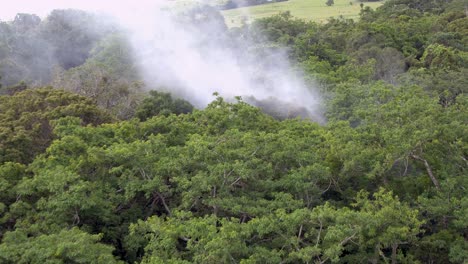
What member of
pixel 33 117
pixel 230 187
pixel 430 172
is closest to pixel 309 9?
pixel 33 117

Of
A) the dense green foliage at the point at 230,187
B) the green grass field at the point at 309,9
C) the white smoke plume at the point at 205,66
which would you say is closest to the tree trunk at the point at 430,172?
the dense green foliage at the point at 230,187

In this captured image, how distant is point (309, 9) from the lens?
82.6 meters

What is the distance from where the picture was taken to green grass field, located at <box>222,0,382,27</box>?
74250 millimetres

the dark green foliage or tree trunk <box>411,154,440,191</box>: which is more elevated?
the dark green foliage

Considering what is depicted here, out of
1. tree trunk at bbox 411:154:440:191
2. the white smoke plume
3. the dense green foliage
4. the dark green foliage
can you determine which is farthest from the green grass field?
tree trunk at bbox 411:154:440:191

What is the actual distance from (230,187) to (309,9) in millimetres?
72349

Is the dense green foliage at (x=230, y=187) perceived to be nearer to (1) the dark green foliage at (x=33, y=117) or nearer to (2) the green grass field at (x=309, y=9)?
(1) the dark green foliage at (x=33, y=117)

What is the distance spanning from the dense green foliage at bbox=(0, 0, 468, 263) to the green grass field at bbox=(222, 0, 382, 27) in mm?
50148

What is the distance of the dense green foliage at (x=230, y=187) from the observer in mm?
12891

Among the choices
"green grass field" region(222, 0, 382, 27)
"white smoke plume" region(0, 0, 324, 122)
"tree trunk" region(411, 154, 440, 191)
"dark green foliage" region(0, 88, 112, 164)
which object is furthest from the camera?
"green grass field" region(222, 0, 382, 27)

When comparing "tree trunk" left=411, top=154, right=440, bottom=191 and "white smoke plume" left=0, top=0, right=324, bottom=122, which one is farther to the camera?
"white smoke plume" left=0, top=0, right=324, bottom=122

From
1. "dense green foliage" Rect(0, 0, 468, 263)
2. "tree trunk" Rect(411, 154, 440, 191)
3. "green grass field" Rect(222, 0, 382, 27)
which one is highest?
"dense green foliage" Rect(0, 0, 468, 263)

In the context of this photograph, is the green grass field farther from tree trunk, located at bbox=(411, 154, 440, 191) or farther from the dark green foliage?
Result: tree trunk, located at bbox=(411, 154, 440, 191)

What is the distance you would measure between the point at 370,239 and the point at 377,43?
3375 cm
